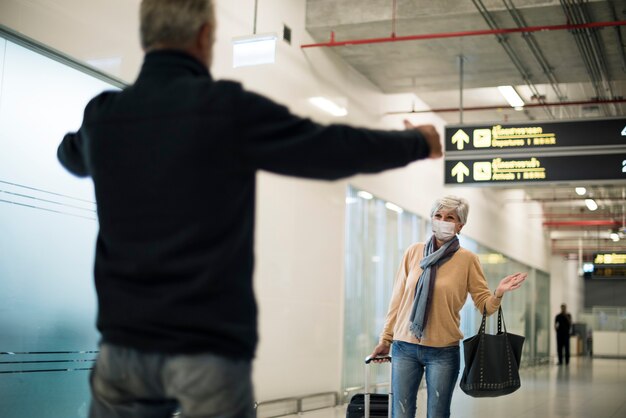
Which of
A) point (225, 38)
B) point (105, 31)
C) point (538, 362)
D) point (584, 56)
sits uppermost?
point (584, 56)

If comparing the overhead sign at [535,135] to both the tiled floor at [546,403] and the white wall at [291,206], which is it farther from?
the tiled floor at [546,403]

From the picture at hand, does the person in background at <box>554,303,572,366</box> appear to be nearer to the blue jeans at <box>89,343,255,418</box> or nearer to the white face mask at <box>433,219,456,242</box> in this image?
the white face mask at <box>433,219,456,242</box>

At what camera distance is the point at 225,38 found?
25.9ft

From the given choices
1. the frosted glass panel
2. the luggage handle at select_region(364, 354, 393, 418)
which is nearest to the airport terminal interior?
the frosted glass panel

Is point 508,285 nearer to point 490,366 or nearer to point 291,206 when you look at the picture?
point 490,366

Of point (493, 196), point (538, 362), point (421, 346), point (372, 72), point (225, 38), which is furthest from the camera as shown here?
point (538, 362)

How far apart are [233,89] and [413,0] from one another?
25.6 feet

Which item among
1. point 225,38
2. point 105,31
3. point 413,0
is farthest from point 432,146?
point 413,0

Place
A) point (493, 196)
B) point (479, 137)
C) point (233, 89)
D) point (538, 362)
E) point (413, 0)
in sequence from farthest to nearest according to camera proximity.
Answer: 1. point (538, 362)
2. point (493, 196)
3. point (479, 137)
4. point (413, 0)
5. point (233, 89)

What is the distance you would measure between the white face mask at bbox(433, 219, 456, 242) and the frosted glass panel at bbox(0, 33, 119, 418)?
275 cm

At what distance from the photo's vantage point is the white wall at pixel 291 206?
6438 mm

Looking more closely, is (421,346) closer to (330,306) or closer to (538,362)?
(330,306)

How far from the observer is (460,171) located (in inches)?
388

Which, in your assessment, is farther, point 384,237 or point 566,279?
point 566,279
